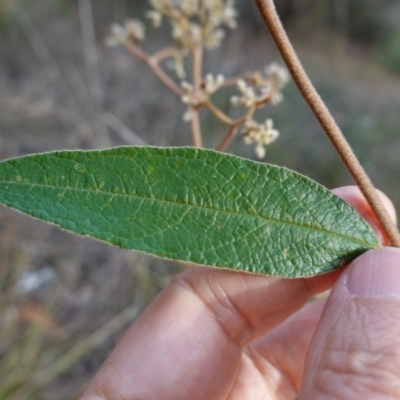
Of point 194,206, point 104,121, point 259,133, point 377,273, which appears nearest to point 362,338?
point 377,273

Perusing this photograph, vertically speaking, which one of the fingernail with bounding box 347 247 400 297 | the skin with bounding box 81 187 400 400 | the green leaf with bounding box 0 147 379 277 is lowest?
the skin with bounding box 81 187 400 400

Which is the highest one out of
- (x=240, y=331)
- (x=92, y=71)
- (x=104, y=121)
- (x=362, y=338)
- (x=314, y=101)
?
(x=92, y=71)

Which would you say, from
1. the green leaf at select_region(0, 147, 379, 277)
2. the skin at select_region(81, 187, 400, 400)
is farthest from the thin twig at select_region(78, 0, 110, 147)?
the green leaf at select_region(0, 147, 379, 277)

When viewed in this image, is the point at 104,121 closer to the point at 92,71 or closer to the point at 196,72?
the point at 92,71

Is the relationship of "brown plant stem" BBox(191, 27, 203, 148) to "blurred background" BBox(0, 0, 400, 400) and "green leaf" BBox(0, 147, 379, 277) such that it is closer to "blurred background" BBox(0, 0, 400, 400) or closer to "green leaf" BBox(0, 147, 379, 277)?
"green leaf" BBox(0, 147, 379, 277)

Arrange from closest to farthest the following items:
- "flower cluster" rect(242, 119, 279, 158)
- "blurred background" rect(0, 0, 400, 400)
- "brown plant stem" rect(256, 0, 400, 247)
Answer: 1. "brown plant stem" rect(256, 0, 400, 247)
2. "flower cluster" rect(242, 119, 279, 158)
3. "blurred background" rect(0, 0, 400, 400)
